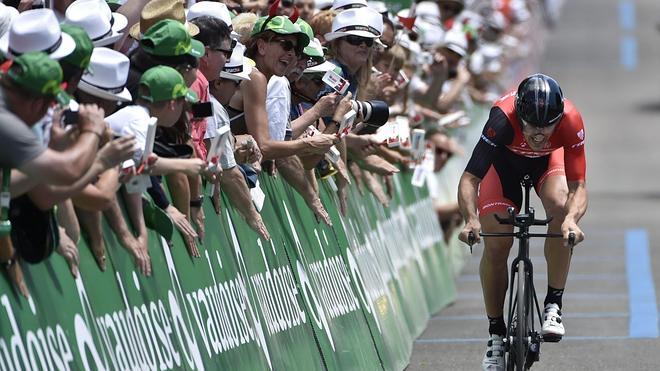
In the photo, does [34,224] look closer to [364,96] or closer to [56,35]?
[56,35]

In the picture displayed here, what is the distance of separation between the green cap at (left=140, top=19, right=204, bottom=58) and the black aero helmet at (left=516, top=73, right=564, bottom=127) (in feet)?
9.37

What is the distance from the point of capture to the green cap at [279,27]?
9.64 m

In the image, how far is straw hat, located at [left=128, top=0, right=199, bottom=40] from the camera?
8672 millimetres

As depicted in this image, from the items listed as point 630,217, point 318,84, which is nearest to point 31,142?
point 318,84

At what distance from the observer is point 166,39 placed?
7523 mm

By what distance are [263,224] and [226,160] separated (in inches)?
26.6

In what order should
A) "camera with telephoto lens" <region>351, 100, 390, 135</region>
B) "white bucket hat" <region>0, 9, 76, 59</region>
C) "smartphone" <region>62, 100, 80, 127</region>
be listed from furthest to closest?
"camera with telephoto lens" <region>351, 100, 390, 135</region>, "smartphone" <region>62, 100, 80, 127</region>, "white bucket hat" <region>0, 9, 76, 59</region>

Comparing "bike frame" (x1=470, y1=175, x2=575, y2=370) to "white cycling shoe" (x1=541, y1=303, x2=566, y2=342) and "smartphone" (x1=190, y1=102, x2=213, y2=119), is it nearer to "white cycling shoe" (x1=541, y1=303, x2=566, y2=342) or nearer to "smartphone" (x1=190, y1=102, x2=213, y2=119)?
"white cycling shoe" (x1=541, y1=303, x2=566, y2=342)

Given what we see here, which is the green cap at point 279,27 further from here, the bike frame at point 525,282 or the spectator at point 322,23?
the spectator at point 322,23

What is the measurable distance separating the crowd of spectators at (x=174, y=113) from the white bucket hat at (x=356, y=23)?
1cm

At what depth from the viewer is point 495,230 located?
1044 cm

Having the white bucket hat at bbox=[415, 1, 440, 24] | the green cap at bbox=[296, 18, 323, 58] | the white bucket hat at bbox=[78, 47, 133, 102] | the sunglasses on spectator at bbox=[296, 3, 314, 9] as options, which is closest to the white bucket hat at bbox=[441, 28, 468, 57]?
the white bucket hat at bbox=[415, 1, 440, 24]

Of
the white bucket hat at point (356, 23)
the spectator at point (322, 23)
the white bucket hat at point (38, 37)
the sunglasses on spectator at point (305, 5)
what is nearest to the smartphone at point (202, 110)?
the white bucket hat at point (38, 37)

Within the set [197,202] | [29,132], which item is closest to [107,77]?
[197,202]
